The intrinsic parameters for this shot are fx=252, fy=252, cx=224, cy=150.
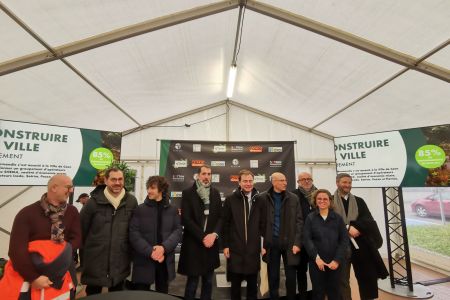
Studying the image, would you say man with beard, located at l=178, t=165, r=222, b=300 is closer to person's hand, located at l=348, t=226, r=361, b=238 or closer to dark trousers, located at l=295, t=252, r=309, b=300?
dark trousers, located at l=295, t=252, r=309, b=300

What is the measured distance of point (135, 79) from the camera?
3.79 meters

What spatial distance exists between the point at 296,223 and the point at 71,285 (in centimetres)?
190

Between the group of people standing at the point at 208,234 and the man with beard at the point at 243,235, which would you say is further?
the man with beard at the point at 243,235

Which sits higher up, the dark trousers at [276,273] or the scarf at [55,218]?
the scarf at [55,218]

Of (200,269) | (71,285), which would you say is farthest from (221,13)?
(71,285)

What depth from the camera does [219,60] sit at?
4.25 m

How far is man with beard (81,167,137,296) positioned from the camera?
6.07 ft

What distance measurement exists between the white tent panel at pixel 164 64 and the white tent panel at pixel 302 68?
0.38 m

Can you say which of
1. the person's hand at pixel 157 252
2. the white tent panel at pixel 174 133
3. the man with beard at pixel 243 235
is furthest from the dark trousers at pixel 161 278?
the white tent panel at pixel 174 133

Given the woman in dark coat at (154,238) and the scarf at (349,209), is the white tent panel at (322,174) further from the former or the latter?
the woman in dark coat at (154,238)

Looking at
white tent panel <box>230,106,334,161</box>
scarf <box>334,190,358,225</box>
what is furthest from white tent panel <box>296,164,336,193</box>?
scarf <box>334,190,358,225</box>

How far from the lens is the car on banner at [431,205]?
15.0 feet

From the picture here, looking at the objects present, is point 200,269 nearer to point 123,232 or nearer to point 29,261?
point 123,232

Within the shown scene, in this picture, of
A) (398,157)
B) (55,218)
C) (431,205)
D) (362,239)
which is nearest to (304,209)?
(362,239)
